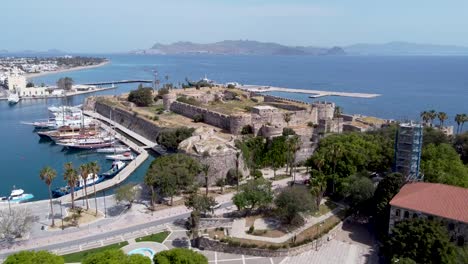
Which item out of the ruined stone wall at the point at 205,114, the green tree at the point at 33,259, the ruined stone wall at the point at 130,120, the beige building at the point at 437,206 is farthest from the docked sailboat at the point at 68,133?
A: the beige building at the point at 437,206

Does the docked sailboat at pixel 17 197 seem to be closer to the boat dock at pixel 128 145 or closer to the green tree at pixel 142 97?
the boat dock at pixel 128 145

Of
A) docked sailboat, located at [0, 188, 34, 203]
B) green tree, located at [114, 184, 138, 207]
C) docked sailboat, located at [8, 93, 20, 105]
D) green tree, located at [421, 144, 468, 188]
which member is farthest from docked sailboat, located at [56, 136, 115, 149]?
docked sailboat, located at [8, 93, 20, 105]

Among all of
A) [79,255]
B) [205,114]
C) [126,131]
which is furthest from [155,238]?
[126,131]

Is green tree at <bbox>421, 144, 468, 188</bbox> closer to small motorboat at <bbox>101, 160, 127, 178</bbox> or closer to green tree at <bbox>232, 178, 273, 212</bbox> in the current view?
green tree at <bbox>232, 178, 273, 212</bbox>

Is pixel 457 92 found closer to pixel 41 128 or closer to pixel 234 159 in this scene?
pixel 234 159

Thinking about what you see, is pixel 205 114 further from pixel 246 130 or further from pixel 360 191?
pixel 360 191
